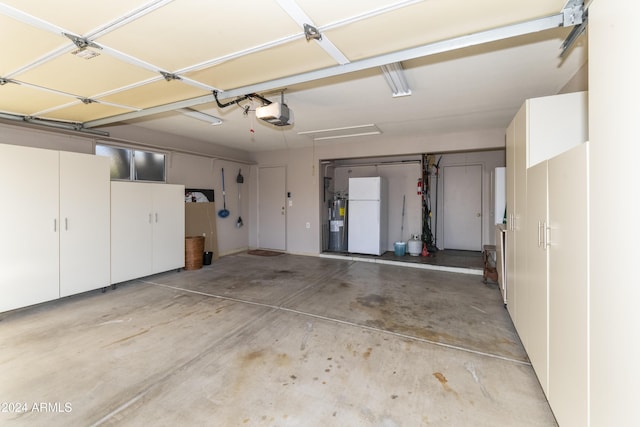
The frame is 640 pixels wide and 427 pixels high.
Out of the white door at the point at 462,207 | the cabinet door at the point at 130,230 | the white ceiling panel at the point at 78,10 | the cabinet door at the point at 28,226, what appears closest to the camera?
the white ceiling panel at the point at 78,10

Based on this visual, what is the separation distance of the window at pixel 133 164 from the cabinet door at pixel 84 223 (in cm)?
79

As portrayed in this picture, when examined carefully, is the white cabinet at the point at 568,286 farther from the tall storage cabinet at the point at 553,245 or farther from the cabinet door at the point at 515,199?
the cabinet door at the point at 515,199

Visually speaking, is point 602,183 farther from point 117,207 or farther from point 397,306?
point 117,207

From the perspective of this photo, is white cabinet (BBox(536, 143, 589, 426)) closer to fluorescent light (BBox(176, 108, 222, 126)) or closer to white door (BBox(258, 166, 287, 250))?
fluorescent light (BBox(176, 108, 222, 126))

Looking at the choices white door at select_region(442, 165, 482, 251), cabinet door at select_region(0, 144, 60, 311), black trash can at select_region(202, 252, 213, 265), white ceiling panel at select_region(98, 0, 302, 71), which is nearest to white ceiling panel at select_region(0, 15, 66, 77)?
white ceiling panel at select_region(98, 0, 302, 71)

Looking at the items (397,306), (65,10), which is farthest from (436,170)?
(65,10)

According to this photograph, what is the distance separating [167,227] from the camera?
501 cm

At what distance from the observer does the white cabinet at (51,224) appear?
3236mm

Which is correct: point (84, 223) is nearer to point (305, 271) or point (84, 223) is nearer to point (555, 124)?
point (305, 271)

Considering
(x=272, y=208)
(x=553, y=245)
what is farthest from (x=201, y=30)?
(x=272, y=208)

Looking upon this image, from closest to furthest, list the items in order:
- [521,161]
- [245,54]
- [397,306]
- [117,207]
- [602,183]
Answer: [602,183] → [245,54] → [521,161] → [397,306] → [117,207]

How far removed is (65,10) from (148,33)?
434 mm

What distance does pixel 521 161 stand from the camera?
8.38 feet

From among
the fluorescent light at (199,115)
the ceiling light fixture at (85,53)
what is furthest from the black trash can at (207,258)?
the ceiling light fixture at (85,53)
